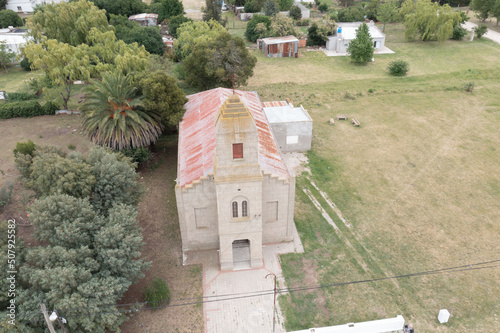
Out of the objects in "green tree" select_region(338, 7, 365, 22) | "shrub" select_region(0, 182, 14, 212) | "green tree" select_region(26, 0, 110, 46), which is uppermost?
"green tree" select_region(26, 0, 110, 46)

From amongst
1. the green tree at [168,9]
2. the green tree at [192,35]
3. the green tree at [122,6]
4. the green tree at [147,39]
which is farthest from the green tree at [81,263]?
the green tree at [168,9]

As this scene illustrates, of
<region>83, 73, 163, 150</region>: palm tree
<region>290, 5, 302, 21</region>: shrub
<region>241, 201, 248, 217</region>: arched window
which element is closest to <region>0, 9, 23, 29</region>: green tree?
<region>83, 73, 163, 150</region>: palm tree

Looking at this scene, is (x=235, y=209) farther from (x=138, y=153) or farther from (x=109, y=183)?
(x=138, y=153)

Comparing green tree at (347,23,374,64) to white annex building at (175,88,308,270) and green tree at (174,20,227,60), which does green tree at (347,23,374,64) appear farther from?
white annex building at (175,88,308,270)

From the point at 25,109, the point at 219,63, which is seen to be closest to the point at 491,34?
the point at 219,63

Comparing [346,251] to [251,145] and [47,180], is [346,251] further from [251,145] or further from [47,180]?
[47,180]

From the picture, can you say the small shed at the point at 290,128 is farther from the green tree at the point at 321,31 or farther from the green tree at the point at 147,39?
the green tree at the point at 321,31
